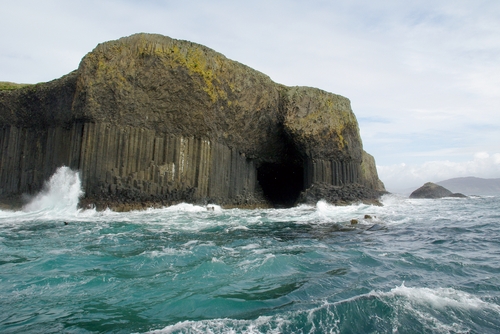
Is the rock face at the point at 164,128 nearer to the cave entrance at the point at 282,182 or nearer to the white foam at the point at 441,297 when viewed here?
the cave entrance at the point at 282,182

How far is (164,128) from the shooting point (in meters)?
21.2

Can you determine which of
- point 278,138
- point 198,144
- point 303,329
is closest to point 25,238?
point 303,329

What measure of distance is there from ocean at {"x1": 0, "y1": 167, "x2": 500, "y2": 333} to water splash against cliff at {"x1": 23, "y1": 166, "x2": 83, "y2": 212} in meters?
6.00

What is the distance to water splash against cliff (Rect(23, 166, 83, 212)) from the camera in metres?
18.4

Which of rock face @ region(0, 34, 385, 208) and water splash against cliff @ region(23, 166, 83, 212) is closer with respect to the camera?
water splash against cliff @ region(23, 166, 83, 212)

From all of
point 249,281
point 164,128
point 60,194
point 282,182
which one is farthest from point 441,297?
point 282,182

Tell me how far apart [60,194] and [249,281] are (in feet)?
50.1

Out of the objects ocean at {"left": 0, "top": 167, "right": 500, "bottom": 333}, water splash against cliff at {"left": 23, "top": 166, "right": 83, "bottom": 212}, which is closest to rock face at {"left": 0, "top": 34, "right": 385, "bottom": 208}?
water splash against cliff at {"left": 23, "top": 166, "right": 83, "bottom": 212}

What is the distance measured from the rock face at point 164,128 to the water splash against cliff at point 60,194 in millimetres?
492

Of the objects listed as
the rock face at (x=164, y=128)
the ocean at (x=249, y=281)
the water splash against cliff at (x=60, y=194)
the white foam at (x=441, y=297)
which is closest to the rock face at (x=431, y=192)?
the rock face at (x=164, y=128)

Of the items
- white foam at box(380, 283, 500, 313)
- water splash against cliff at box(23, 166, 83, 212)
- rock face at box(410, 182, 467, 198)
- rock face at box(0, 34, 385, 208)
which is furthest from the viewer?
rock face at box(410, 182, 467, 198)

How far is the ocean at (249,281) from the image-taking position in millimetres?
4984

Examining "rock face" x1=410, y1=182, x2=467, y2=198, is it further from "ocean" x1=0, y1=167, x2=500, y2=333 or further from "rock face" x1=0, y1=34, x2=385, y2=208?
"ocean" x1=0, y1=167, x2=500, y2=333

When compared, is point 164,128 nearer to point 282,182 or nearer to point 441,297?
point 282,182
